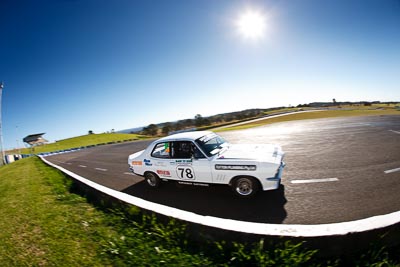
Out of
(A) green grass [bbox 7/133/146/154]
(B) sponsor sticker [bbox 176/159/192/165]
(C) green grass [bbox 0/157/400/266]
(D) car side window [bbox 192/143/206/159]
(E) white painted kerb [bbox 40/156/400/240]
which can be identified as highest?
(A) green grass [bbox 7/133/146/154]

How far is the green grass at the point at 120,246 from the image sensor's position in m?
2.41

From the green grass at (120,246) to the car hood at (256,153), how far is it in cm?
237

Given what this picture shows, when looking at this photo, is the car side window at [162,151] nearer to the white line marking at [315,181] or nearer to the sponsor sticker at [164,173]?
the sponsor sticker at [164,173]

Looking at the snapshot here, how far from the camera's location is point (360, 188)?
15.7 feet

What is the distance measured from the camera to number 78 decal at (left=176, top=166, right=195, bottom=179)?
5433 millimetres

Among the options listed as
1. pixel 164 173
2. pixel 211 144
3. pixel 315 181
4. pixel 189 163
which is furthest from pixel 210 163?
pixel 315 181

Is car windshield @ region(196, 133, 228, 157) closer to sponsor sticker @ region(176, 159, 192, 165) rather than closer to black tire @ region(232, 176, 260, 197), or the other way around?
sponsor sticker @ region(176, 159, 192, 165)

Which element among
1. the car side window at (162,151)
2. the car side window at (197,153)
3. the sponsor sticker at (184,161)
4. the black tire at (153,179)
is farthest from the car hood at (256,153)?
the black tire at (153,179)

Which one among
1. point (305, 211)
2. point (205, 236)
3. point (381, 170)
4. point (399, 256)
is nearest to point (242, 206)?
point (305, 211)

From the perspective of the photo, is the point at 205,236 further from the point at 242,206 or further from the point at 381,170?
the point at 381,170

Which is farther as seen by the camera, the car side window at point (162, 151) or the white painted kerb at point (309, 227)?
the car side window at point (162, 151)

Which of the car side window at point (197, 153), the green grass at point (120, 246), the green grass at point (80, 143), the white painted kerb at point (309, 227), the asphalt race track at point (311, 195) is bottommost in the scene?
the asphalt race track at point (311, 195)

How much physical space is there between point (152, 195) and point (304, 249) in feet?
14.3

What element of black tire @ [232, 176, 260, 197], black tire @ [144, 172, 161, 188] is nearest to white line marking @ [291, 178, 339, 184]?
black tire @ [232, 176, 260, 197]
